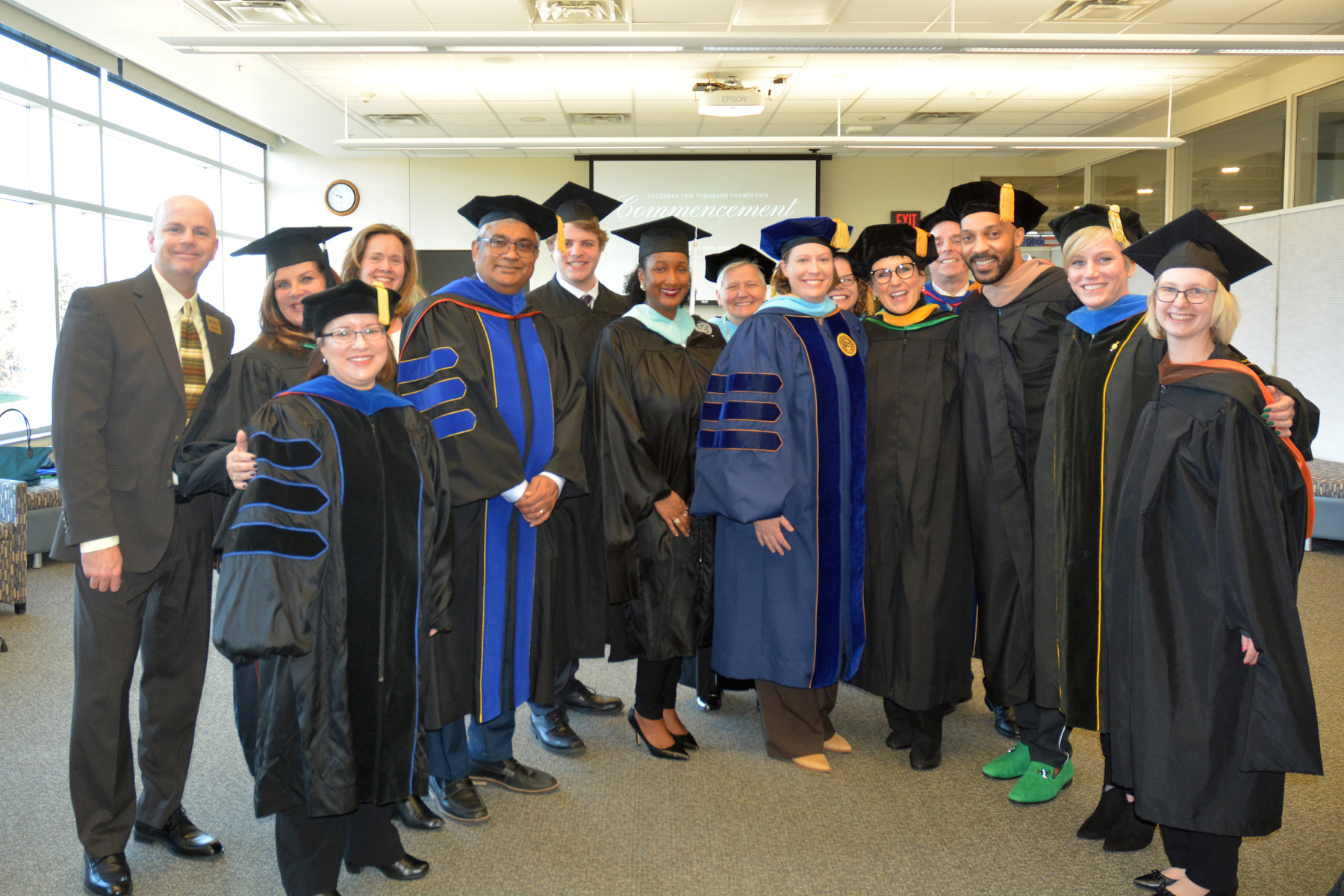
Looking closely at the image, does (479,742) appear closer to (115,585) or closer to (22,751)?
(115,585)

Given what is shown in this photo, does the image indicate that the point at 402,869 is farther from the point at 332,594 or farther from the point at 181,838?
the point at 332,594

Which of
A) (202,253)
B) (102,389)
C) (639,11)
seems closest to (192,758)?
(102,389)

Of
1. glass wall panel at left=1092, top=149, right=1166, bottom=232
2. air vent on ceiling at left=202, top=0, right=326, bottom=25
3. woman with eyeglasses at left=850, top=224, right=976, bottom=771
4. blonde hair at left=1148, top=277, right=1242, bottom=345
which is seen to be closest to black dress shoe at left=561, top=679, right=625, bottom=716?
woman with eyeglasses at left=850, top=224, right=976, bottom=771

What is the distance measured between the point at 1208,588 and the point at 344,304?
2085 millimetres

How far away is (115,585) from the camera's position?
2244 millimetres

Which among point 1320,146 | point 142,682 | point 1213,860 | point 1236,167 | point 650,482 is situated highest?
point 1236,167

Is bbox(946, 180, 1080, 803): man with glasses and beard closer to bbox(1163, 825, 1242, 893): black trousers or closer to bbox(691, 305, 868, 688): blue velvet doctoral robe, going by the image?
bbox(691, 305, 868, 688): blue velvet doctoral robe

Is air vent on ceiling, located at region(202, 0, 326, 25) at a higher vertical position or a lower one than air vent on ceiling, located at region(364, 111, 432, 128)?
lower

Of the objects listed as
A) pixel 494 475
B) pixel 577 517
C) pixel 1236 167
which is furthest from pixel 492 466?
pixel 1236 167

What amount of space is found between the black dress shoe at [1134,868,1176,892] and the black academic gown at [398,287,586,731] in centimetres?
172

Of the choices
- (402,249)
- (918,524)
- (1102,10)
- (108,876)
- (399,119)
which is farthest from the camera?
(399,119)

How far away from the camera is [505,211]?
2783 millimetres

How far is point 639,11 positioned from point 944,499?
16.3 ft

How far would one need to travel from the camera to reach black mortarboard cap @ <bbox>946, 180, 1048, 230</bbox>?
296 centimetres
